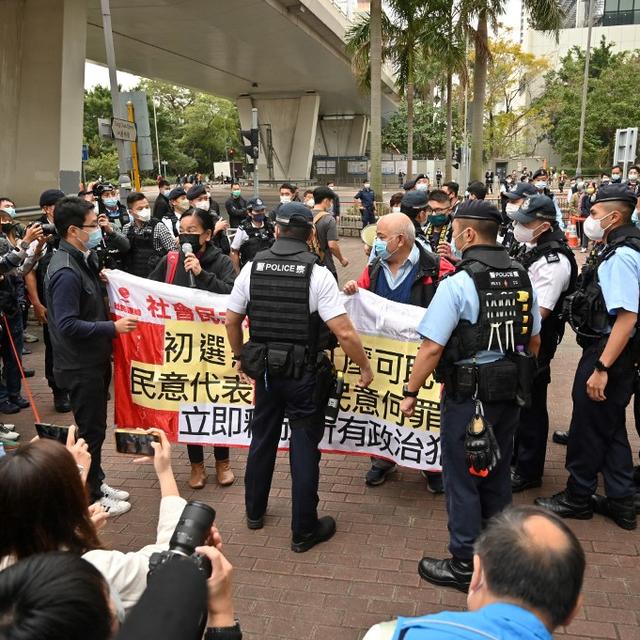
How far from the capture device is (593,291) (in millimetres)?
3734

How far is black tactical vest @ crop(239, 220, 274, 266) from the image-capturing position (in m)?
9.41

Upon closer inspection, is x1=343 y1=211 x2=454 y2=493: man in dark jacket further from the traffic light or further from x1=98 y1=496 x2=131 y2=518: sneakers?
the traffic light

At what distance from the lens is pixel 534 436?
4.30 meters

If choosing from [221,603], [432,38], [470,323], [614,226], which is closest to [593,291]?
[614,226]

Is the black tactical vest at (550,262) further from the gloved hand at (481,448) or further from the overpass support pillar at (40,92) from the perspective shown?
the overpass support pillar at (40,92)

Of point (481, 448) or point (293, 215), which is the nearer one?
point (481, 448)

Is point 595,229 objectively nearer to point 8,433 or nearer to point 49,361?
point 8,433

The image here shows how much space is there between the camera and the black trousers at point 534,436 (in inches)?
→ 168

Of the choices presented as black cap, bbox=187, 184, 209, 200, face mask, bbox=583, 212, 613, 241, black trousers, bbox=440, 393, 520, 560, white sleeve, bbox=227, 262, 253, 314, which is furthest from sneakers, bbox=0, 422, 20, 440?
face mask, bbox=583, 212, 613, 241

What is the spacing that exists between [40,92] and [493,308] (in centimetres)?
1445

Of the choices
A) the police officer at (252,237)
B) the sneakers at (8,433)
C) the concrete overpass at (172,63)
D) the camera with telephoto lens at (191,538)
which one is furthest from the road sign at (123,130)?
the camera with telephoto lens at (191,538)

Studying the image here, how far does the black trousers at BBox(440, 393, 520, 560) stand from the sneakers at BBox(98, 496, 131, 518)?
227 cm

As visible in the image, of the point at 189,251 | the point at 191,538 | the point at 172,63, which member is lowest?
the point at 191,538

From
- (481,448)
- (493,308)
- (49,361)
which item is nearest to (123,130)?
(49,361)
